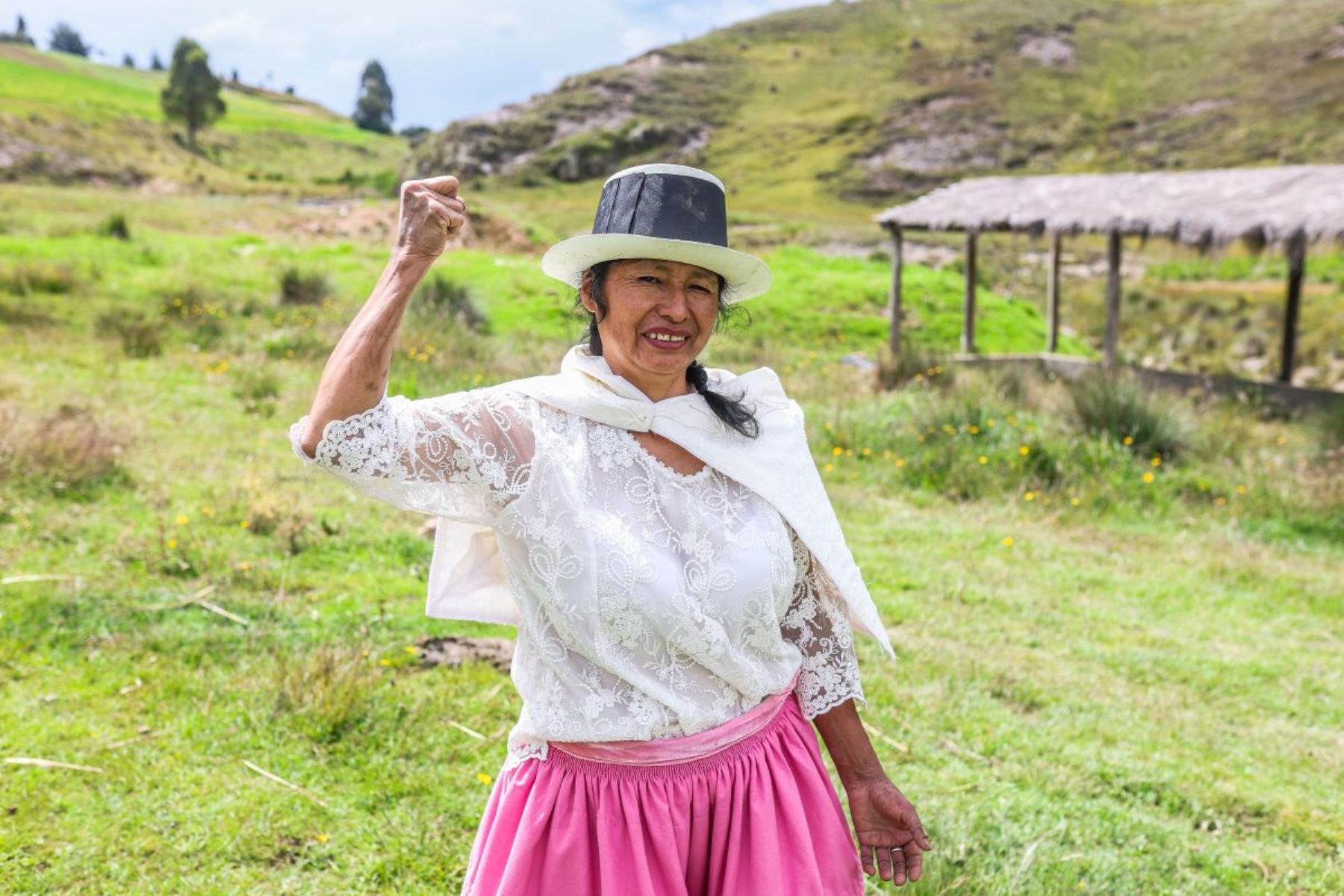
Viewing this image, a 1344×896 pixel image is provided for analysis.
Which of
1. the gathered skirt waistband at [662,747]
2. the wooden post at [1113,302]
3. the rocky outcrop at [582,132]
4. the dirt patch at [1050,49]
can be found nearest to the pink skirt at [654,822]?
the gathered skirt waistband at [662,747]

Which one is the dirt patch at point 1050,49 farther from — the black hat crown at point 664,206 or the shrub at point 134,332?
the black hat crown at point 664,206

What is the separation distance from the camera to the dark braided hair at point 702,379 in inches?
76.2

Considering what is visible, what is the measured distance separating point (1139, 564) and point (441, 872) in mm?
4860

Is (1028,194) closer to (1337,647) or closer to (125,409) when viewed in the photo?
(1337,647)

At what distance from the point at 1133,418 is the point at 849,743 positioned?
24.3ft

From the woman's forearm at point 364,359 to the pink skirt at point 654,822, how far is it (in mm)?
693

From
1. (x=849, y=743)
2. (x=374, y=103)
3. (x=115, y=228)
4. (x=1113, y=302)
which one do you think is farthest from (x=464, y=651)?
(x=374, y=103)

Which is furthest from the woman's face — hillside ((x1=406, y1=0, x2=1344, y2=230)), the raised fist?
hillside ((x1=406, y1=0, x2=1344, y2=230))

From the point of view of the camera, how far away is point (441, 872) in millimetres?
3092

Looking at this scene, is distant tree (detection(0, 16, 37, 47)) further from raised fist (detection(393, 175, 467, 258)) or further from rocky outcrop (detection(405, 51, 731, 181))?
raised fist (detection(393, 175, 467, 258))

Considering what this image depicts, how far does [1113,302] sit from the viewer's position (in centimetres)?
1234

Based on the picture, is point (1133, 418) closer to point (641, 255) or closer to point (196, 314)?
point (641, 255)

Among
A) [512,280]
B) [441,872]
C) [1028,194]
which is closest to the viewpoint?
[441,872]

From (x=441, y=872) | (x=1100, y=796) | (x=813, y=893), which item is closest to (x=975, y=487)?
(x=1100, y=796)
